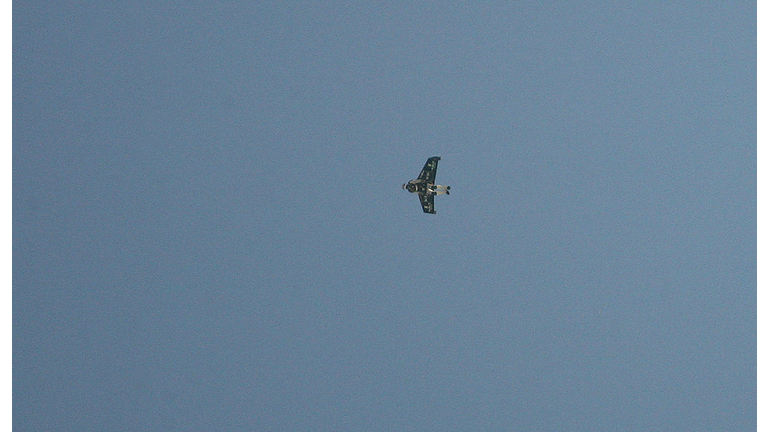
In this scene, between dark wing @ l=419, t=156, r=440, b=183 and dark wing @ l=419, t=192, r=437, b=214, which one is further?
dark wing @ l=419, t=192, r=437, b=214

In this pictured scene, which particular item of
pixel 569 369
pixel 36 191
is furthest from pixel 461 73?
pixel 36 191

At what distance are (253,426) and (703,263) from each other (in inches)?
1051

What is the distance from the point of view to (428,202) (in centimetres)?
3606

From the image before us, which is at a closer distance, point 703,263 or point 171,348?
point 171,348

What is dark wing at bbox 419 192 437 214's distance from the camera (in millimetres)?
35875

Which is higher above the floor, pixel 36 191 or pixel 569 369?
pixel 36 191

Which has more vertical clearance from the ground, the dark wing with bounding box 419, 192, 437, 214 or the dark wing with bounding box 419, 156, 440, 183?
the dark wing with bounding box 419, 156, 440, 183

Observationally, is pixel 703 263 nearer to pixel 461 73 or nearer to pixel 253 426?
pixel 461 73

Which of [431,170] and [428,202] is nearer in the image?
[431,170]

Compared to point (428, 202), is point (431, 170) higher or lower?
higher

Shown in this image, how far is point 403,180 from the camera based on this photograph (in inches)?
1439

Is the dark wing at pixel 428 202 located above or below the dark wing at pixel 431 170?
below

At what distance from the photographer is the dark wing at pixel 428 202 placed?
3588 cm

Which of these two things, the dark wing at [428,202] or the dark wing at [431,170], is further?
the dark wing at [428,202]
